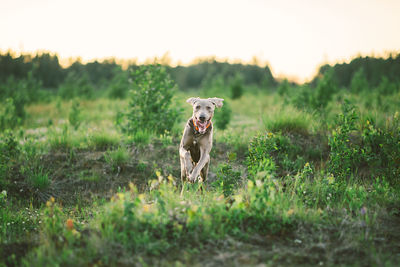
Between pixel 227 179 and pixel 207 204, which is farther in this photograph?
pixel 227 179

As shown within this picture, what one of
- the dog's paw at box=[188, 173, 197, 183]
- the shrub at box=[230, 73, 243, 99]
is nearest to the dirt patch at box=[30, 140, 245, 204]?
the dog's paw at box=[188, 173, 197, 183]

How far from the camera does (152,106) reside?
27.5 ft

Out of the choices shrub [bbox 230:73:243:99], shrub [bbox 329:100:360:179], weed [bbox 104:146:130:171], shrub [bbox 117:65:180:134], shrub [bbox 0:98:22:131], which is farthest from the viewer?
shrub [bbox 230:73:243:99]

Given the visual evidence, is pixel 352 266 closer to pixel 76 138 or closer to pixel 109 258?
pixel 109 258

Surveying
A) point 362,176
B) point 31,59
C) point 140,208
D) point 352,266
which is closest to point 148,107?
point 140,208

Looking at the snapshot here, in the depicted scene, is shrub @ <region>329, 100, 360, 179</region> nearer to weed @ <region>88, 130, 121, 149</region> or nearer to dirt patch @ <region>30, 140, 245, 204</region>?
dirt patch @ <region>30, 140, 245, 204</region>

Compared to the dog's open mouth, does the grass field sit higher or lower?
lower

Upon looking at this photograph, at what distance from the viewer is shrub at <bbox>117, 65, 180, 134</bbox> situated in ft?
27.3

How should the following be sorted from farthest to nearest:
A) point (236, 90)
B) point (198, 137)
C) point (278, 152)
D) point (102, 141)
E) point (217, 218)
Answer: point (236, 90)
point (102, 141)
point (278, 152)
point (198, 137)
point (217, 218)

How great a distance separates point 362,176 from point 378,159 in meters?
0.51

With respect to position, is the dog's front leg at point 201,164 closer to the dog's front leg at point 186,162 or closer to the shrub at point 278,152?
the dog's front leg at point 186,162

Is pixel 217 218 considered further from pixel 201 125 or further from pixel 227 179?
pixel 201 125

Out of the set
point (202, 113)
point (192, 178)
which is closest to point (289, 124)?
point (202, 113)

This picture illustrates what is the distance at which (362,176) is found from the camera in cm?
620
